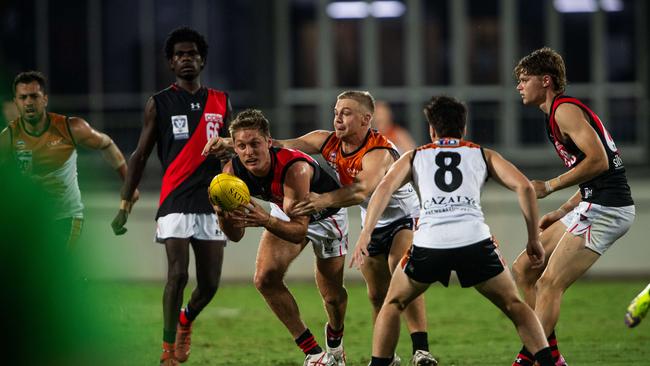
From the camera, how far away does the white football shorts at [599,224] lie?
5367 millimetres

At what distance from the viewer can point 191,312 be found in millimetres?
6445

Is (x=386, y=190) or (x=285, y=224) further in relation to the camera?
(x=285, y=224)

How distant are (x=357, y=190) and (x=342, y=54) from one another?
11080 mm

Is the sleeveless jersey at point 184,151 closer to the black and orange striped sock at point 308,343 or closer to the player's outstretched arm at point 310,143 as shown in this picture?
the player's outstretched arm at point 310,143

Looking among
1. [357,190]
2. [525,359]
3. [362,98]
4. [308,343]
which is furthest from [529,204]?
[308,343]

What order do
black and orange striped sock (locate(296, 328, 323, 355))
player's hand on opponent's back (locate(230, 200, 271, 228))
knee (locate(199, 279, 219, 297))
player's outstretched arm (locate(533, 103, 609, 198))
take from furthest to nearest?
knee (locate(199, 279, 219, 297)) → black and orange striped sock (locate(296, 328, 323, 355)) → player's outstretched arm (locate(533, 103, 609, 198)) → player's hand on opponent's back (locate(230, 200, 271, 228))

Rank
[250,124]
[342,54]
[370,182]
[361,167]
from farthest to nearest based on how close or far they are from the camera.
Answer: [342,54], [361,167], [370,182], [250,124]

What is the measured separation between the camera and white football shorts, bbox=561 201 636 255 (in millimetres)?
5367

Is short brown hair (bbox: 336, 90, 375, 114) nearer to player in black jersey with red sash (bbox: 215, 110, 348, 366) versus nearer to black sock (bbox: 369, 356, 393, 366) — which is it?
player in black jersey with red sash (bbox: 215, 110, 348, 366)

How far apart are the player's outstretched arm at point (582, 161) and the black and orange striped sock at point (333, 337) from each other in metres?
1.62

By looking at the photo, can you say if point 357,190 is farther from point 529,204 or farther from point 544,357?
point 544,357

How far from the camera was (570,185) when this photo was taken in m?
5.33

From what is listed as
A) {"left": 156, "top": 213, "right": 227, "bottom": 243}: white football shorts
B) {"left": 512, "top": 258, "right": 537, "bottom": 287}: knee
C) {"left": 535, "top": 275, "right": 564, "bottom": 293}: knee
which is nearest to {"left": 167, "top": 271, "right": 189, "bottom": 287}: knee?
{"left": 156, "top": 213, "right": 227, "bottom": 243}: white football shorts

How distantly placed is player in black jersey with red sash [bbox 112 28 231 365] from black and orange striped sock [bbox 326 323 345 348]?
0.79m
